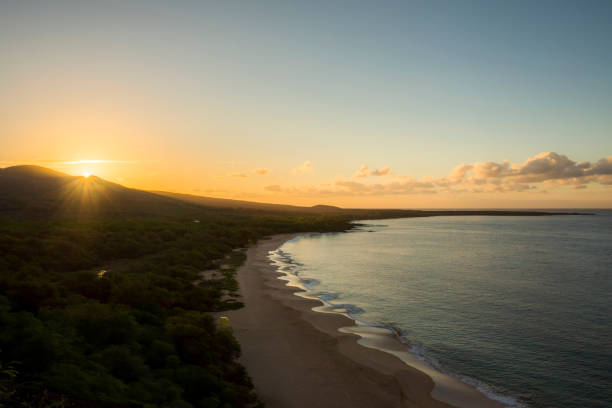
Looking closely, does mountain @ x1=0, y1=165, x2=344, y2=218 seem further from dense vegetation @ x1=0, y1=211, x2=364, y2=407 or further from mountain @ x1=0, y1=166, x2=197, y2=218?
dense vegetation @ x1=0, y1=211, x2=364, y2=407

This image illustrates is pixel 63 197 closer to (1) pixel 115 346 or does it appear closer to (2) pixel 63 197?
(2) pixel 63 197

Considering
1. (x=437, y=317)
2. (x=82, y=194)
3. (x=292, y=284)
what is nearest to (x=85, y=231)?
(x=292, y=284)

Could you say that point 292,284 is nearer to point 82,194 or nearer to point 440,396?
point 440,396

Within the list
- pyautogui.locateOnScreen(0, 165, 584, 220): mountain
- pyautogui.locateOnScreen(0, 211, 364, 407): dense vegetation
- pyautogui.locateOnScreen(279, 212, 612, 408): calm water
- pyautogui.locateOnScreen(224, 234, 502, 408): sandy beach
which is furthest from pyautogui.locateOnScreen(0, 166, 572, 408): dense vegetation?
pyautogui.locateOnScreen(0, 165, 584, 220): mountain

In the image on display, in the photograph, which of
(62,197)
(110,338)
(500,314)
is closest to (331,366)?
(110,338)

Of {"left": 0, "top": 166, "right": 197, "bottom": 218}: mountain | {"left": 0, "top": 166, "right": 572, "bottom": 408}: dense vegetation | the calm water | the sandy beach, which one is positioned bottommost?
Result: the calm water
